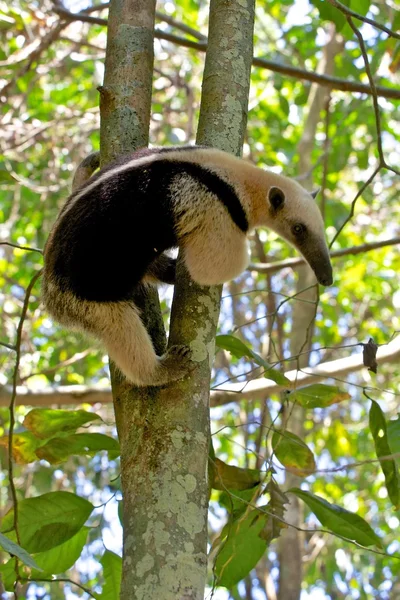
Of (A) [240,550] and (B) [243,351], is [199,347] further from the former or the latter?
(A) [240,550]

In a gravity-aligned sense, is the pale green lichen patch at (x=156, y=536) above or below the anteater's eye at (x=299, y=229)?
below

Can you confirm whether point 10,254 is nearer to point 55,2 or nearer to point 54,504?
point 55,2

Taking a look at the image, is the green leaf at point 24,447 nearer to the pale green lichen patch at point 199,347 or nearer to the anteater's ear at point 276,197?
the pale green lichen patch at point 199,347

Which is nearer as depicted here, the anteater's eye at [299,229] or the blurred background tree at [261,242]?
the anteater's eye at [299,229]

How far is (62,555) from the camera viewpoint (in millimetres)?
2838

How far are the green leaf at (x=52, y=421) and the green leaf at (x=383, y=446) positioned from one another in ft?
3.65

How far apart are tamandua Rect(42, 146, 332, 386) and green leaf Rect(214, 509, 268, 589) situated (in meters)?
0.75

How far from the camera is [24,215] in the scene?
26.9 feet

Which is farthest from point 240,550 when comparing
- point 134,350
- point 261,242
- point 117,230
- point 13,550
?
point 261,242

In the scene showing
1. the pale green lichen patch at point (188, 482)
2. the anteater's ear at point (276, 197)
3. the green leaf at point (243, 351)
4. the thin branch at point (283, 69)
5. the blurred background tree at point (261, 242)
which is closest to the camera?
the pale green lichen patch at point (188, 482)

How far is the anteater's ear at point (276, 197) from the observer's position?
327cm

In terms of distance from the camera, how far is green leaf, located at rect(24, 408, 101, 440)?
301cm

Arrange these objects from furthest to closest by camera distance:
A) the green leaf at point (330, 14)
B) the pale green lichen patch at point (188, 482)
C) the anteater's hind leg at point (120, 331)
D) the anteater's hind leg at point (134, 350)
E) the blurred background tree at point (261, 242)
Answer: the blurred background tree at point (261, 242) → the green leaf at point (330, 14) → the anteater's hind leg at point (120, 331) → the anteater's hind leg at point (134, 350) → the pale green lichen patch at point (188, 482)

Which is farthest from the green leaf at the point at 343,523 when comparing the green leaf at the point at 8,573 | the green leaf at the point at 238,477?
the green leaf at the point at 8,573
